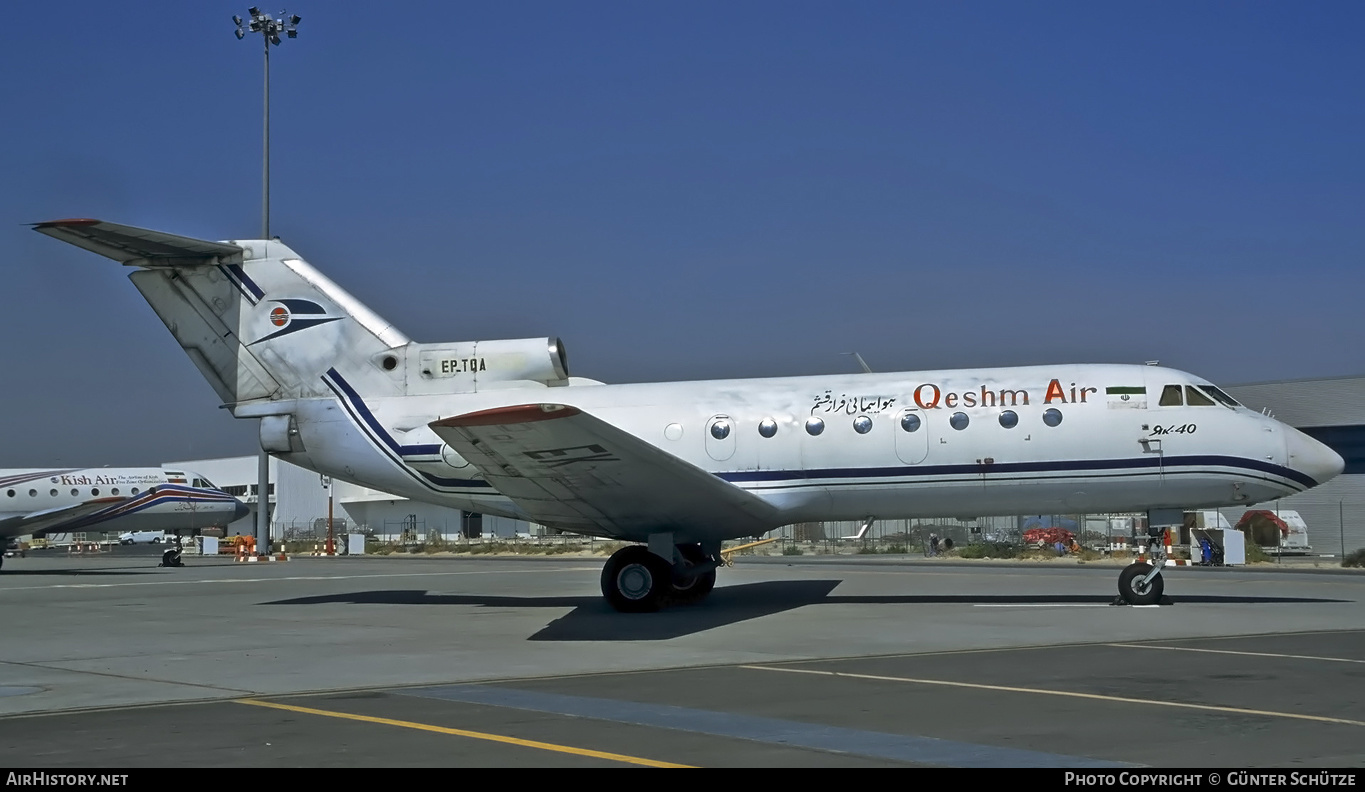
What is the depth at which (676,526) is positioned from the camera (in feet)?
65.3

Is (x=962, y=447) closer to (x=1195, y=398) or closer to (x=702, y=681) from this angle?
(x=1195, y=398)

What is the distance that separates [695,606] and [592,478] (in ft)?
12.0

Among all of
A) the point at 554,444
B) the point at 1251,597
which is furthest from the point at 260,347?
the point at 1251,597

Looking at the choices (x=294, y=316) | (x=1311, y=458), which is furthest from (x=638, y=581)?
(x=1311, y=458)

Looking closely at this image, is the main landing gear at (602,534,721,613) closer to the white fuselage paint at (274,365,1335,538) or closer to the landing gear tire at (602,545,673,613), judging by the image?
the landing gear tire at (602,545,673,613)

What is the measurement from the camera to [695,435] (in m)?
20.8

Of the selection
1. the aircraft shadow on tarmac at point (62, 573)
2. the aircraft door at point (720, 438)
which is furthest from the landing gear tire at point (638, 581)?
the aircraft shadow on tarmac at point (62, 573)

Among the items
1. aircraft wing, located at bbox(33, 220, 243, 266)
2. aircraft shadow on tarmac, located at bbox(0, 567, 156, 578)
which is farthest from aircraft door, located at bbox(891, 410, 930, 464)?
aircraft shadow on tarmac, located at bbox(0, 567, 156, 578)

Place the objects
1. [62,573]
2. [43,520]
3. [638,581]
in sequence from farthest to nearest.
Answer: [43,520], [62,573], [638,581]

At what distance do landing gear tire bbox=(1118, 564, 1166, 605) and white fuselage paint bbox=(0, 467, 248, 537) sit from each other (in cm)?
3363

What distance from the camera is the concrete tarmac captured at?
26.6 feet

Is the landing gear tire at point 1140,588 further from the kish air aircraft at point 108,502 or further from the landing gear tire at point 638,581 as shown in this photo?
the kish air aircraft at point 108,502

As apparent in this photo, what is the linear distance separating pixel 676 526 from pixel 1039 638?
6.57 metres
